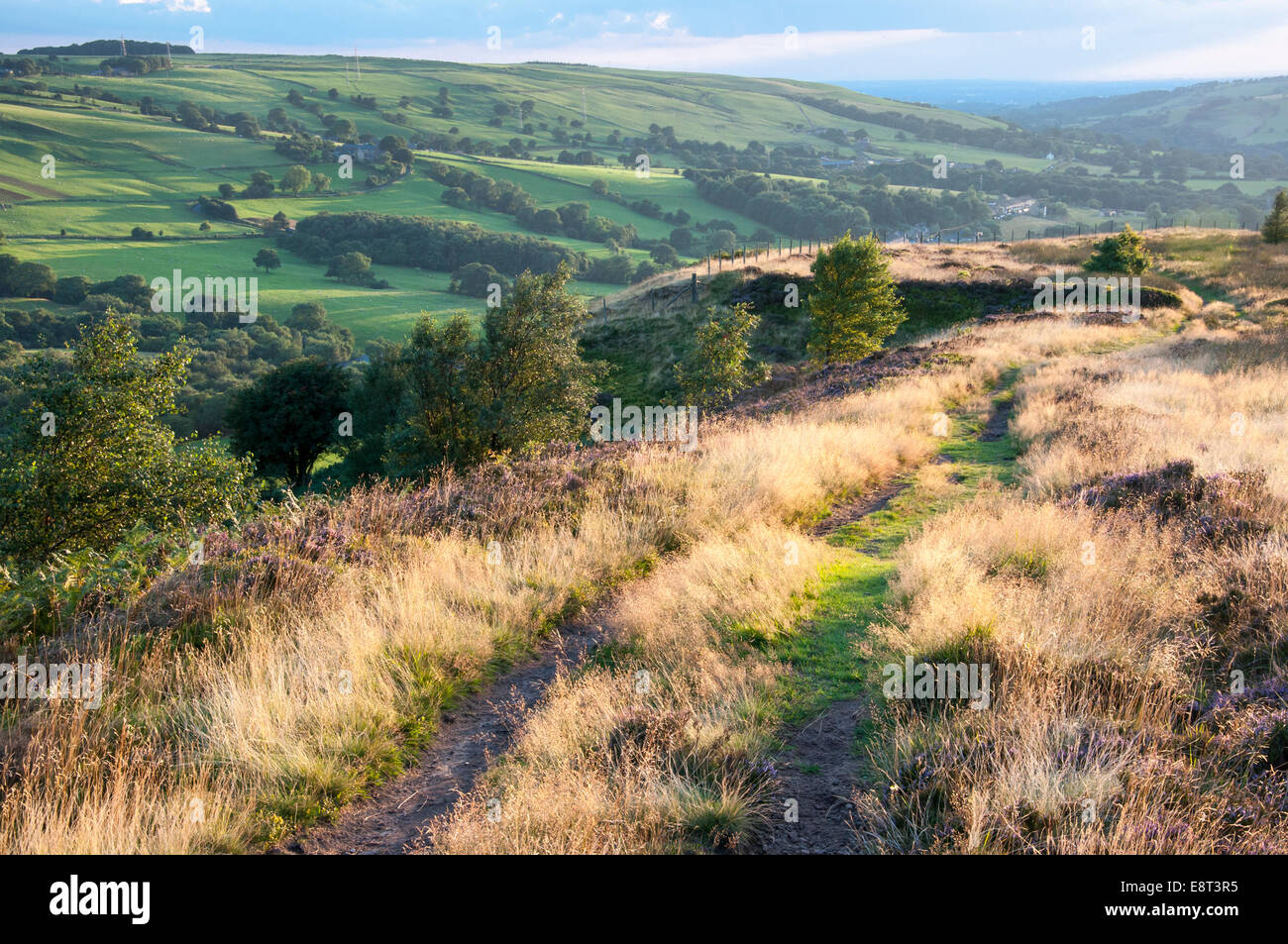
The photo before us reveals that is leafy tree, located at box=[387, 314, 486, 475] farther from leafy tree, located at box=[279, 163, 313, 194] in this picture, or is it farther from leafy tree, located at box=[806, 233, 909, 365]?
leafy tree, located at box=[279, 163, 313, 194]

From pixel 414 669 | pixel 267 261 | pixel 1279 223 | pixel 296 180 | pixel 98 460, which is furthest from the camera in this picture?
pixel 296 180

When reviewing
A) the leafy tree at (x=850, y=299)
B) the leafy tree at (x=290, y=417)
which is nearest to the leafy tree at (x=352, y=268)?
the leafy tree at (x=290, y=417)

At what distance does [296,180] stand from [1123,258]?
17965 centimetres

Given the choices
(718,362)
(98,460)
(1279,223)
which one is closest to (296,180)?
(718,362)

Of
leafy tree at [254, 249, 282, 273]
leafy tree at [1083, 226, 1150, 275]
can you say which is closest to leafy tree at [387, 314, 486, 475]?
leafy tree at [1083, 226, 1150, 275]

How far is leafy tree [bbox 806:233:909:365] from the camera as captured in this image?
36344 mm

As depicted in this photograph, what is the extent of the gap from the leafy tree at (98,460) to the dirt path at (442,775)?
15.0 metres

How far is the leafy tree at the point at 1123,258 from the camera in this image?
46188mm

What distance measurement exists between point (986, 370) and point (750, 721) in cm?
2068

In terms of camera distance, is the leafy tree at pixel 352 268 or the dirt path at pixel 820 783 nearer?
the dirt path at pixel 820 783

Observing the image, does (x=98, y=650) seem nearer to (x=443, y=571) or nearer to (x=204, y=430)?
(x=443, y=571)

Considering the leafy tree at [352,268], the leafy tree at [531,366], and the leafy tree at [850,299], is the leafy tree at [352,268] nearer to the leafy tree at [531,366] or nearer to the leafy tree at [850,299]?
the leafy tree at [850,299]

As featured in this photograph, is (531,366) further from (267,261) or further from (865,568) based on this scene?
(267,261)

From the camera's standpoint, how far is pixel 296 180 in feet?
559
